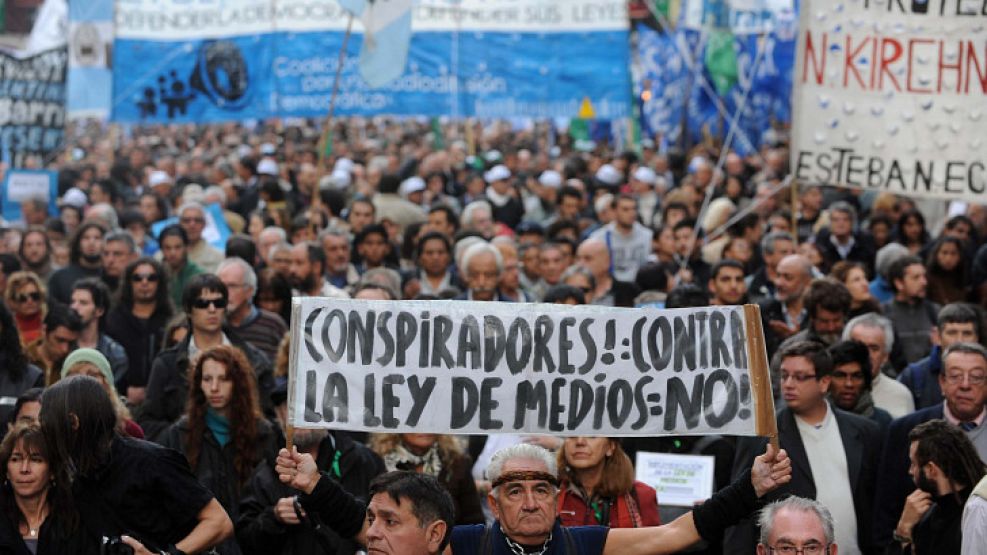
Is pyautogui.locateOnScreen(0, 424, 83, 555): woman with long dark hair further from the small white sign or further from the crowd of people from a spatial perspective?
the small white sign

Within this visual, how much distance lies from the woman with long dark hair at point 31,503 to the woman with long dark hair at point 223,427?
1.51 meters

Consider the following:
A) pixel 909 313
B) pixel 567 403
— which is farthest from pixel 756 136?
pixel 567 403

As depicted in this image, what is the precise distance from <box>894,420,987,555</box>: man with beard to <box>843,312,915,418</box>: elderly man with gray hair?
1.63 m

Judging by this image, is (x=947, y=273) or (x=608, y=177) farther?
(x=608, y=177)

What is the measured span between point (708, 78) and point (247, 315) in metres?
14.1

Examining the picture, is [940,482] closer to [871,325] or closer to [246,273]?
[871,325]

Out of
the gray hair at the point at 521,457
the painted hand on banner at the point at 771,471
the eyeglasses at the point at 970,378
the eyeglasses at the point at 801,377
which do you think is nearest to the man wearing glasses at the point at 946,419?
the eyeglasses at the point at 970,378

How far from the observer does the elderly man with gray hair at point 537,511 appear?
506 centimetres

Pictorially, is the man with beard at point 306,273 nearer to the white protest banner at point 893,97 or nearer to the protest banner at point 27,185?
the white protest banner at point 893,97

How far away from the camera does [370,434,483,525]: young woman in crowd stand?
6.88 m

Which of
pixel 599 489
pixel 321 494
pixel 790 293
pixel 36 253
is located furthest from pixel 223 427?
pixel 36 253

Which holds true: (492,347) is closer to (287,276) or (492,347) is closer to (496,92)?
(287,276)

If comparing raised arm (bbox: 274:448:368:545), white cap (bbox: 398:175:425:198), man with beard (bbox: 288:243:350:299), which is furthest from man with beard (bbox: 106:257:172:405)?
white cap (bbox: 398:175:425:198)

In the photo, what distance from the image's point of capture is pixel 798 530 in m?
4.96
